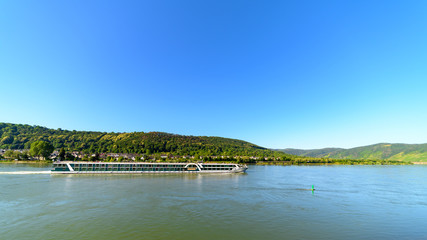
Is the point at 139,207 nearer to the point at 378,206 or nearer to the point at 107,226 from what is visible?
the point at 107,226

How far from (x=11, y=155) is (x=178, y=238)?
172 meters

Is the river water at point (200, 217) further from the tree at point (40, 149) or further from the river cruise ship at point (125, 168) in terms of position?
the tree at point (40, 149)

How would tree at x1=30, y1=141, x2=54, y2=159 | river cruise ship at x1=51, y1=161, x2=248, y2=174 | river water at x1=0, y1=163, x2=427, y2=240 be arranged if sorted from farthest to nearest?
tree at x1=30, y1=141, x2=54, y2=159 < river cruise ship at x1=51, y1=161, x2=248, y2=174 < river water at x1=0, y1=163, x2=427, y2=240

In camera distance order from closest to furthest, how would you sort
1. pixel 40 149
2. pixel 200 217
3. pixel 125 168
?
pixel 200 217, pixel 125 168, pixel 40 149

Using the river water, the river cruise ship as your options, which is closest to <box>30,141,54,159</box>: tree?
the river cruise ship

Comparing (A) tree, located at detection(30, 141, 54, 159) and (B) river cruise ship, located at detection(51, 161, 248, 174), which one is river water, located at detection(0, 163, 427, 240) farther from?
(A) tree, located at detection(30, 141, 54, 159)

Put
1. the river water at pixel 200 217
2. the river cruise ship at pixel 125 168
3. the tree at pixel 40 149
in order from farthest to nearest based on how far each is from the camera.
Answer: the tree at pixel 40 149 → the river cruise ship at pixel 125 168 → the river water at pixel 200 217

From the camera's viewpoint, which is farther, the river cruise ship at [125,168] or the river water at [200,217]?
the river cruise ship at [125,168]

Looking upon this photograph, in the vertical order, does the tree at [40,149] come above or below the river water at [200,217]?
above

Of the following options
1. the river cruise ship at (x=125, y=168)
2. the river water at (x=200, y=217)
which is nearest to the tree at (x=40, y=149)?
the river cruise ship at (x=125, y=168)

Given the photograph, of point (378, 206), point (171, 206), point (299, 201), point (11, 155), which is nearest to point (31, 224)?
point (171, 206)

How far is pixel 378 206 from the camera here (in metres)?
30.8

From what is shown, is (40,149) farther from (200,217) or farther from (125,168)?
(200,217)

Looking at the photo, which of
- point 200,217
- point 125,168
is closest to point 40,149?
point 125,168
